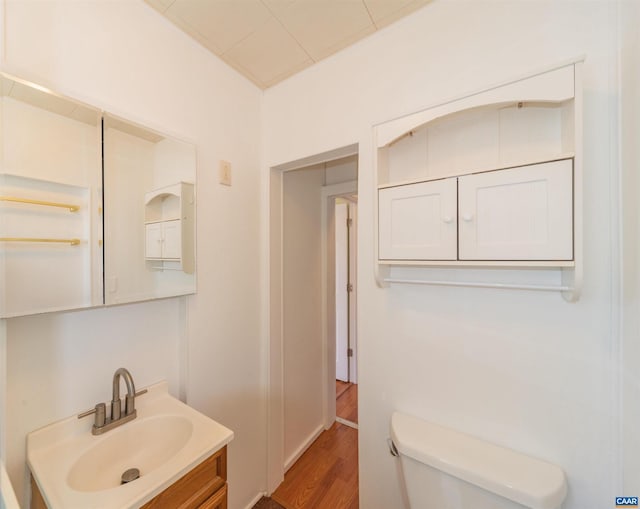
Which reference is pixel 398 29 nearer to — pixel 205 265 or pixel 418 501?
pixel 205 265

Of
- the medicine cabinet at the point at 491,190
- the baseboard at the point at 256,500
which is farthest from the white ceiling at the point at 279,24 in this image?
the baseboard at the point at 256,500

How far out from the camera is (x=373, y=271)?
1.23 metres

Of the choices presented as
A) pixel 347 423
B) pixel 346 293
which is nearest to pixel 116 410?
pixel 347 423

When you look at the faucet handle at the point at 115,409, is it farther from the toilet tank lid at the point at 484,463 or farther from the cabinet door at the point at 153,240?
the toilet tank lid at the point at 484,463

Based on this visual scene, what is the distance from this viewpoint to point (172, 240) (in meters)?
1.20

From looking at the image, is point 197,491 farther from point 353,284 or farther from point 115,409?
point 353,284

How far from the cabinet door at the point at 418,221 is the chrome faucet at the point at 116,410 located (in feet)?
3.66

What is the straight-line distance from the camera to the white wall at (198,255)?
0.88 metres

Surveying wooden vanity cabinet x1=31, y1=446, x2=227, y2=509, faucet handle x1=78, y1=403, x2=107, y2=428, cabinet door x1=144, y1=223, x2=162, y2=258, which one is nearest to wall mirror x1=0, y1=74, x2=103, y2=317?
cabinet door x1=144, y1=223, x2=162, y2=258

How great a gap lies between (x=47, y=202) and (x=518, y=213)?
60.2 inches

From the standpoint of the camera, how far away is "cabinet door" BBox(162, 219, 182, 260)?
1184mm

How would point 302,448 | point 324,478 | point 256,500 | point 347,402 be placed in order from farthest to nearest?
point 347,402
point 302,448
point 324,478
point 256,500

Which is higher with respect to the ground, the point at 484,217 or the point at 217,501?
the point at 484,217

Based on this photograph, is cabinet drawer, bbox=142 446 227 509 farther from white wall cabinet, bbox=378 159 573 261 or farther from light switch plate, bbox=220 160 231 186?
light switch plate, bbox=220 160 231 186
